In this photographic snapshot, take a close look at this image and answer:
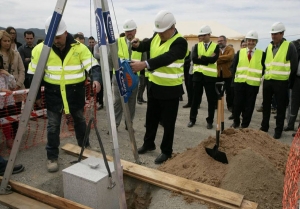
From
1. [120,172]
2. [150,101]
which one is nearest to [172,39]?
[150,101]

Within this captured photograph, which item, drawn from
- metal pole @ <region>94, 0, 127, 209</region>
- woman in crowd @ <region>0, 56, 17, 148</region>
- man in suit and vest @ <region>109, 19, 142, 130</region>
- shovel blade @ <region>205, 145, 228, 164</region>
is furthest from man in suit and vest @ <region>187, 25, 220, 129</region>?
metal pole @ <region>94, 0, 127, 209</region>

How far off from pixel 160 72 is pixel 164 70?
64mm

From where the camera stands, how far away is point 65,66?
3.80 metres

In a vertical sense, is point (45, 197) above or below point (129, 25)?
below

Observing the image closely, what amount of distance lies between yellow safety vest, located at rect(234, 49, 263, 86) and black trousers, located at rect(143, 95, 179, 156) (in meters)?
2.44

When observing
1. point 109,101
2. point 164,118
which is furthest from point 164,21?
point 109,101

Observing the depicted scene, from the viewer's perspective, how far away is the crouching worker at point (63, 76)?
377 centimetres

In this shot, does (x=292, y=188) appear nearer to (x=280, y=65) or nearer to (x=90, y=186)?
(x=90, y=186)

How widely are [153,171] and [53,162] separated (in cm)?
152

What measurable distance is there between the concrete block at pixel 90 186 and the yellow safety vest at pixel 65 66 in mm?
986

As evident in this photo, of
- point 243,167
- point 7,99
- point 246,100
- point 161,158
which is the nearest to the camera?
point 243,167

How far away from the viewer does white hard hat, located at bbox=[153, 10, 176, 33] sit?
3.71 metres

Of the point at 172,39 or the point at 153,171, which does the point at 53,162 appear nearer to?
the point at 153,171

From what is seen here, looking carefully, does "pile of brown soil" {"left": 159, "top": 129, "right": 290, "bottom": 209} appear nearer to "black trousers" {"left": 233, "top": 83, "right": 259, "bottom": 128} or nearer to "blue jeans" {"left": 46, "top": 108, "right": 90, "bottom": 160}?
"blue jeans" {"left": 46, "top": 108, "right": 90, "bottom": 160}
